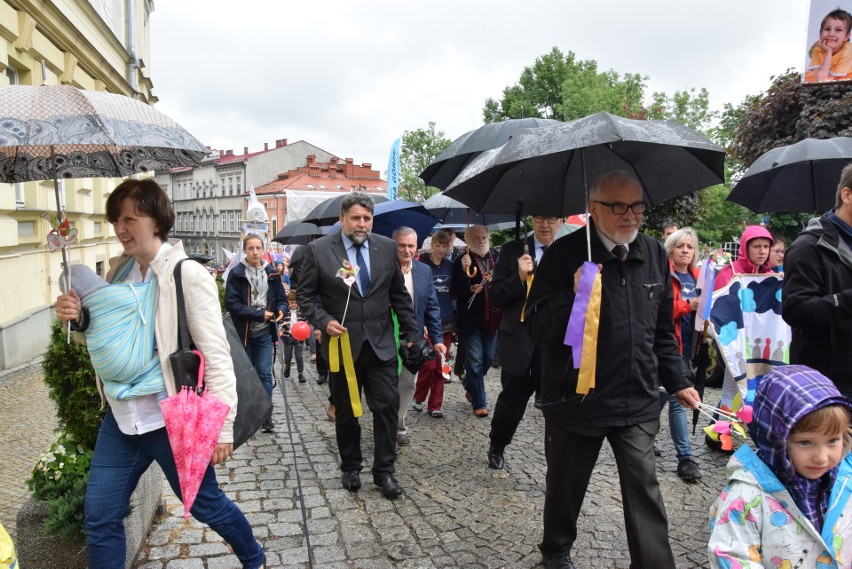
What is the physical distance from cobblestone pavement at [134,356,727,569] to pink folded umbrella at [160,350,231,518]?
110 cm

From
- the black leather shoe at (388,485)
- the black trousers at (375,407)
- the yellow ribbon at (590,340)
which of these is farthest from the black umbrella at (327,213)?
the yellow ribbon at (590,340)

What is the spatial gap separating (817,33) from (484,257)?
194 inches

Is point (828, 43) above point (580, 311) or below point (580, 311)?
above

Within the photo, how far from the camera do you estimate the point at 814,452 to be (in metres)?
2.17

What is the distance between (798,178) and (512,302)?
9.16 feet

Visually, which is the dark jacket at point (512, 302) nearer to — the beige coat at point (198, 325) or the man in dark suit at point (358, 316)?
the man in dark suit at point (358, 316)

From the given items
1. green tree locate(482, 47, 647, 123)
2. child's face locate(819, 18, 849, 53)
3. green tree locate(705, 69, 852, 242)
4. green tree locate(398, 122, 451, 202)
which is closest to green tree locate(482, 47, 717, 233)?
green tree locate(482, 47, 647, 123)

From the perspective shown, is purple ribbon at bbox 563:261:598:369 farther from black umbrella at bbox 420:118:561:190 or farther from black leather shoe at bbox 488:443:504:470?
black umbrella at bbox 420:118:561:190

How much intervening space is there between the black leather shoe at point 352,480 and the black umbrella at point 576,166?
7.01 ft

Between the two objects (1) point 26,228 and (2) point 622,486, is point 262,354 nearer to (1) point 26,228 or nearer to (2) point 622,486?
(2) point 622,486

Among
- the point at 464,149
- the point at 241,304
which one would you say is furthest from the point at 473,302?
the point at 241,304

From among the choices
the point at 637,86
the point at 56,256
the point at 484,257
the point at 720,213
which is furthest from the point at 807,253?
the point at 637,86

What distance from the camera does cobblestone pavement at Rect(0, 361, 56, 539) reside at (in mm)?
4332

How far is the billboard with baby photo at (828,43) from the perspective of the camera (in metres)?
7.42
